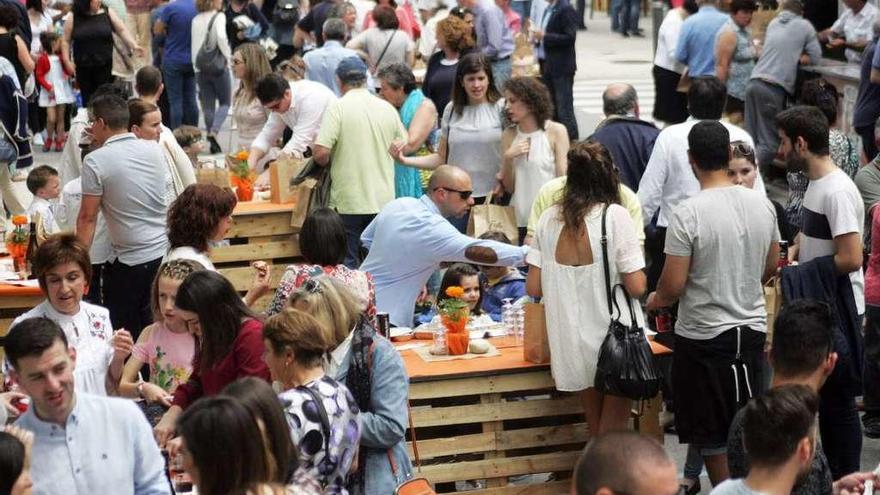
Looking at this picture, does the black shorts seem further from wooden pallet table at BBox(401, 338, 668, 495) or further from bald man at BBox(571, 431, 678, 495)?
bald man at BBox(571, 431, 678, 495)

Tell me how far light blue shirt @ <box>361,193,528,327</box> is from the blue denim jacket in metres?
2.09

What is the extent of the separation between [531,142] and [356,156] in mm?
1426

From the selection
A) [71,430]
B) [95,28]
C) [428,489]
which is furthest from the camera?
[95,28]

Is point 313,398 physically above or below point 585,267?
above

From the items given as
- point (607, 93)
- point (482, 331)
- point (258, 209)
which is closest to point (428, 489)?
point (482, 331)

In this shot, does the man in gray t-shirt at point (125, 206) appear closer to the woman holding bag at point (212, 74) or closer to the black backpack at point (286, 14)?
the woman holding bag at point (212, 74)

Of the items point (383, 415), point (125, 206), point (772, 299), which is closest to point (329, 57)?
point (125, 206)

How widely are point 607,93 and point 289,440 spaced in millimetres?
6188

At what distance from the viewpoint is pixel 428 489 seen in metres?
6.11

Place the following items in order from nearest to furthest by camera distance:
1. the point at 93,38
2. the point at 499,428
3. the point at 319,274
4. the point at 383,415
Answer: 1. the point at 383,415
2. the point at 319,274
3. the point at 499,428
4. the point at 93,38

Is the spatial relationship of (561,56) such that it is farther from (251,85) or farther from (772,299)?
(772,299)

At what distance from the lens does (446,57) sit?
13500 mm

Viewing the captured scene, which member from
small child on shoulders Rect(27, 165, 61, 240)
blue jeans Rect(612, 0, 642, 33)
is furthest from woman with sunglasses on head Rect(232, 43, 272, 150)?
blue jeans Rect(612, 0, 642, 33)

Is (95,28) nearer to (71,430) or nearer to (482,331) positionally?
(482,331)
